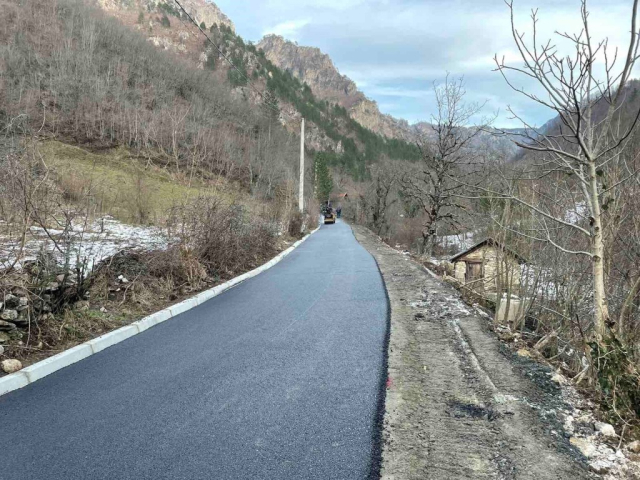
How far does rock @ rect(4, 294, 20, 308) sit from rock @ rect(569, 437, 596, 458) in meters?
6.10

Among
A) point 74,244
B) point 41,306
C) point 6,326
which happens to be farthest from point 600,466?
point 74,244

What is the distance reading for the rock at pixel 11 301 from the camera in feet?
17.8

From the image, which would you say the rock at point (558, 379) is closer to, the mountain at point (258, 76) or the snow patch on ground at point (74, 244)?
the snow patch on ground at point (74, 244)

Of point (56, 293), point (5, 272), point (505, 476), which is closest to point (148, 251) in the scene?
point (56, 293)

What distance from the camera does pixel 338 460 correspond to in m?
3.24

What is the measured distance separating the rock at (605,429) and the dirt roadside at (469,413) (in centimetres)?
28

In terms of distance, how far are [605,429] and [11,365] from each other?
18.8ft

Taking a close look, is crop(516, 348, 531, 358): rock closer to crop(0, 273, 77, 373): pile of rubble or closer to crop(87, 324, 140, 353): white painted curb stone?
crop(87, 324, 140, 353): white painted curb stone

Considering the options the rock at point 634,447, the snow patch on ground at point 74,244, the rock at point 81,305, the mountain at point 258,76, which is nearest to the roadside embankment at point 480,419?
the rock at point 634,447

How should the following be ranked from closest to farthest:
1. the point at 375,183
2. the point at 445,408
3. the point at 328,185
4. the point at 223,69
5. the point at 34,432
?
the point at 34,432
the point at 445,408
the point at 375,183
the point at 328,185
the point at 223,69

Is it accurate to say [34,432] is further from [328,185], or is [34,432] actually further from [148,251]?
[328,185]

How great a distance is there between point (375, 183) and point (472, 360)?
58222mm

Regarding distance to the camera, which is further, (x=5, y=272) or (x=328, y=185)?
(x=328, y=185)

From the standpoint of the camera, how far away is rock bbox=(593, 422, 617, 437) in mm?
3488
